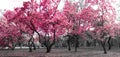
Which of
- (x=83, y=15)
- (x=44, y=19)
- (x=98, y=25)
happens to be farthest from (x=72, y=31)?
(x=44, y=19)

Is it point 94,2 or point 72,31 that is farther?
point 72,31

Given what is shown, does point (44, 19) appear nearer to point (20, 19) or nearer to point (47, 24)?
point (47, 24)

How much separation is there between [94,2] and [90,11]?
2689 millimetres

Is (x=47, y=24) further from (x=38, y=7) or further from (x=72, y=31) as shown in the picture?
(x=72, y=31)

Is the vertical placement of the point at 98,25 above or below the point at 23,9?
below

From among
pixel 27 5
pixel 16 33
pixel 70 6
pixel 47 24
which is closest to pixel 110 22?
pixel 70 6

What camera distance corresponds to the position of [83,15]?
4175 centimetres

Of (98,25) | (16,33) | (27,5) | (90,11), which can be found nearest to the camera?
(27,5)

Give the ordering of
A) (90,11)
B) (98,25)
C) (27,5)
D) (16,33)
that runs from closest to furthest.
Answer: (27,5)
(98,25)
(90,11)
(16,33)

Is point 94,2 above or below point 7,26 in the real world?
above

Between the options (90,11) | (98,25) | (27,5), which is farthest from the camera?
(90,11)

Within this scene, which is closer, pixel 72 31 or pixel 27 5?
pixel 27 5

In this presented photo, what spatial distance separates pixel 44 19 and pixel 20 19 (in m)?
3.68

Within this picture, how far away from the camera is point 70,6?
42438mm
